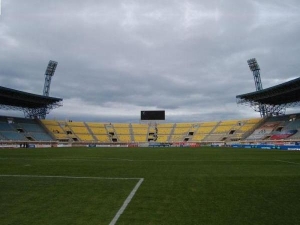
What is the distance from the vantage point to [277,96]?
66375mm

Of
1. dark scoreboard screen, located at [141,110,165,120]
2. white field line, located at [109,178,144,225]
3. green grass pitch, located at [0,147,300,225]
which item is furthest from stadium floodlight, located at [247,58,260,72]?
white field line, located at [109,178,144,225]

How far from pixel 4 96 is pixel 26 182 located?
200 feet

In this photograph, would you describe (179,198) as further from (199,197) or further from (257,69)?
(257,69)

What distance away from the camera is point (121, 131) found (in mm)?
97875

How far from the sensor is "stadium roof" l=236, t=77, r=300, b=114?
5825 centimetres

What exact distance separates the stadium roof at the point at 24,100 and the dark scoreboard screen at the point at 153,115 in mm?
31694

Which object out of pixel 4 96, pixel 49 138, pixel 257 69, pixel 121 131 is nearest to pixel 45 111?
pixel 49 138

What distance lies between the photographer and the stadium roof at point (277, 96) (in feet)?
191

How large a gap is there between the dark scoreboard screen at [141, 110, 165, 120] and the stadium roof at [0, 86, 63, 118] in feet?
104

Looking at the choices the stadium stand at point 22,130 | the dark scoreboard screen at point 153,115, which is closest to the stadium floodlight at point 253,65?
the dark scoreboard screen at point 153,115

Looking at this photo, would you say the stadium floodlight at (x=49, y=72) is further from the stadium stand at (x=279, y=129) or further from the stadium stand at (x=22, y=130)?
the stadium stand at (x=279, y=129)

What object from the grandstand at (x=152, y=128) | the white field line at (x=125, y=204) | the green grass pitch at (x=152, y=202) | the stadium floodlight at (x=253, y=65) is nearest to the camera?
the white field line at (x=125, y=204)

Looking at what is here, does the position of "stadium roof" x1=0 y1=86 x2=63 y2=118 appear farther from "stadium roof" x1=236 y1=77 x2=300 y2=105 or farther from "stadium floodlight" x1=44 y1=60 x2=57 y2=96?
"stadium roof" x1=236 y1=77 x2=300 y2=105

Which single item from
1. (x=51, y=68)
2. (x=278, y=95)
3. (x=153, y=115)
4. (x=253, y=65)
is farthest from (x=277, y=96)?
(x=51, y=68)
